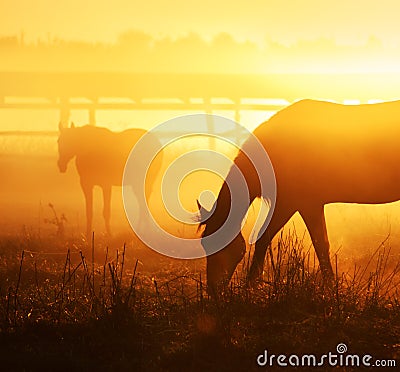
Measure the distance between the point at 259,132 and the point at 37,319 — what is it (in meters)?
3.08

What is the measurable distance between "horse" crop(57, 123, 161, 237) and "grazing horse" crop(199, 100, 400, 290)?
4.63 metres

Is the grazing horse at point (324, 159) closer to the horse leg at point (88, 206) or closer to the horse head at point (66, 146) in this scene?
the horse leg at point (88, 206)

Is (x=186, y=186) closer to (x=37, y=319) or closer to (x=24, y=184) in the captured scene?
(x=24, y=184)

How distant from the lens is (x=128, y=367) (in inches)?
176

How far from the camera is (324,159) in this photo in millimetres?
7332

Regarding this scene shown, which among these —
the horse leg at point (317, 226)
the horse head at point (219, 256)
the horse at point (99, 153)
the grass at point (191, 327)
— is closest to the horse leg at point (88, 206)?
the horse at point (99, 153)

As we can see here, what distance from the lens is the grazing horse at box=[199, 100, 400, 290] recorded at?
7195 mm

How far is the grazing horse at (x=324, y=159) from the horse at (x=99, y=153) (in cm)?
463

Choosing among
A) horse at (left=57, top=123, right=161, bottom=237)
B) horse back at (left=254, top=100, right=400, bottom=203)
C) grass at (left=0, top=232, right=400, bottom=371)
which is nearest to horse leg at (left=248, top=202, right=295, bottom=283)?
horse back at (left=254, top=100, right=400, bottom=203)

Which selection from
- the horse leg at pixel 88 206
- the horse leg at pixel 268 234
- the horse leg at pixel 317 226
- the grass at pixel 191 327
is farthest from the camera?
the horse leg at pixel 88 206

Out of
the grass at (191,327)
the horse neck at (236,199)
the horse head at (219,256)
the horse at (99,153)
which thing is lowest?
the grass at (191,327)

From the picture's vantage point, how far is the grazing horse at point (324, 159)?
720 cm

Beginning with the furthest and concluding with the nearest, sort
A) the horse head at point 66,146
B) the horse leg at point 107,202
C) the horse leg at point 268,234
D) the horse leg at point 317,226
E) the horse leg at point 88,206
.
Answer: the horse head at point 66,146 < the horse leg at point 107,202 < the horse leg at point 88,206 < the horse leg at point 317,226 < the horse leg at point 268,234

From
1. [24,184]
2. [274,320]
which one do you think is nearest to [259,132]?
[274,320]
